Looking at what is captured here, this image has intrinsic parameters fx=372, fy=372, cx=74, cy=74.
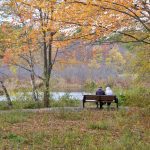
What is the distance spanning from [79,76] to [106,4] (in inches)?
1990

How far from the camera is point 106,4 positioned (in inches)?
384

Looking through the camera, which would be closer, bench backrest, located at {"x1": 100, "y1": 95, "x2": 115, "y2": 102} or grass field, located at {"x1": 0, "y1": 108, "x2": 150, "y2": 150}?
grass field, located at {"x1": 0, "y1": 108, "x2": 150, "y2": 150}

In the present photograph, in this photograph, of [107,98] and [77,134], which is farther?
[107,98]

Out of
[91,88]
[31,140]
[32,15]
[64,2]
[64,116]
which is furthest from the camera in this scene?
[91,88]

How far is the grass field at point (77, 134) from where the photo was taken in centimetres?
779

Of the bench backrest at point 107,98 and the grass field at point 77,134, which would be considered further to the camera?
the bench backrest at point 107,98

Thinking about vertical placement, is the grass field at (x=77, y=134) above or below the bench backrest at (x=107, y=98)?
below

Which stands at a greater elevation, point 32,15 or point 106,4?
point 32,15

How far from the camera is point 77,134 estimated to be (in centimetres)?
923

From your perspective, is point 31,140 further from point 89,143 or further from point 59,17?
point 59,17

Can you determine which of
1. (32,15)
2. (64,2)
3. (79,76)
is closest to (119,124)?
(64,2)

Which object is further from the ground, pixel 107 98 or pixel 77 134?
pixel 107 98

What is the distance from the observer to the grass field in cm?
779

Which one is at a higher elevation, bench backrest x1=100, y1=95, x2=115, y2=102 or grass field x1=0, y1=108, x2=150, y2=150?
bench backrest x1=100, y1=95, x2=115, y2=102
